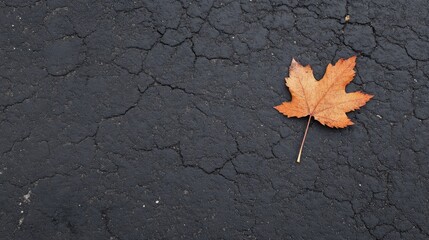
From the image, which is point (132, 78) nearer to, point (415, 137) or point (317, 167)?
point (317, 167)

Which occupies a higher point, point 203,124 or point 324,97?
point 324,97

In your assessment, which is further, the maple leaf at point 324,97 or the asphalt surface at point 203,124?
the maple leaf at point 324,97

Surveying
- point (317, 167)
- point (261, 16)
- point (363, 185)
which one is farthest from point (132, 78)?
point (363, 185)

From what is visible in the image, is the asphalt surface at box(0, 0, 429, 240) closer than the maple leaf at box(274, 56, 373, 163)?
Yes

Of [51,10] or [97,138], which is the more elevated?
[51,10]
